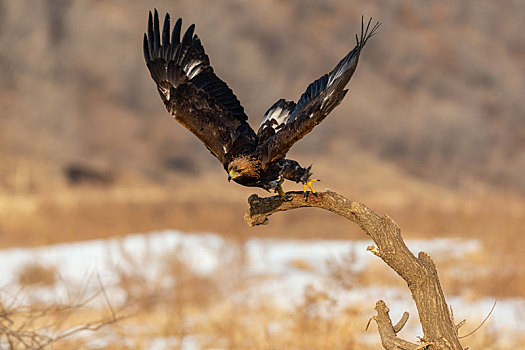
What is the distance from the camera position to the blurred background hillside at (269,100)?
22203 mm

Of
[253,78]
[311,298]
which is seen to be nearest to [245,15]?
[253,78]

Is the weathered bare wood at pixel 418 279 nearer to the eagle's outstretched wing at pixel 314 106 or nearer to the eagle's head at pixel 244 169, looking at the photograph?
the eagle's outstretched wing at pixel 314 106

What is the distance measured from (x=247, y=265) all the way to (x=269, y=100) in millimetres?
16498

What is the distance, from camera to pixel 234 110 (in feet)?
15.5

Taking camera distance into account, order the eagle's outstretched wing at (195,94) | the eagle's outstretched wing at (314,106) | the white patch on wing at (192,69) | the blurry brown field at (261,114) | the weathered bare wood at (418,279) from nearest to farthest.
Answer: the weathered bare wood at (418,279) → the eagle's outstretched wing at (314,106) → the eagle's outstretched wing at (195,94) → the white patch on wing at (192,69) → the blurry brown field at (261,114)

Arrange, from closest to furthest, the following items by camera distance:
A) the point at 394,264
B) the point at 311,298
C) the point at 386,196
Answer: the point at 394,264 → the point at 311,298 → the point at 386,196

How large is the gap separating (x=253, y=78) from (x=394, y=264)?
23184mm

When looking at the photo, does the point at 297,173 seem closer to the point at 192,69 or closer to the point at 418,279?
the point at 418,279

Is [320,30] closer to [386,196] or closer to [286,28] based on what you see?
[286,28]

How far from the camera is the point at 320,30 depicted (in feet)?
96.4

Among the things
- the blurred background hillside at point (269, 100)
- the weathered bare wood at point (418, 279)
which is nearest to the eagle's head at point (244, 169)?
the weathered bare wood at point (418, 279)

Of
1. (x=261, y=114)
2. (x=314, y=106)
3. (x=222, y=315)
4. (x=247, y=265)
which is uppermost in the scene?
(x=261, y=114)

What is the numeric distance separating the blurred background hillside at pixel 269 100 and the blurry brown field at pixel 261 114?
0.22 feet

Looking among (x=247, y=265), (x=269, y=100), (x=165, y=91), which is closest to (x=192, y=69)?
(x=165, y=91)
